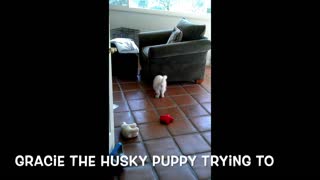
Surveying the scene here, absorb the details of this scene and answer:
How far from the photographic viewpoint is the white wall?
5.02m

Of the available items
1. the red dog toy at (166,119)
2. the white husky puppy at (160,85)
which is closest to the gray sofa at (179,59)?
the white husky puppy at (160,85)

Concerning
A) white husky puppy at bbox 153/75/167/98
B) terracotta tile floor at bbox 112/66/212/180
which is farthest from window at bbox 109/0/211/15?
white husky puppy at bbox 153/75/167/98

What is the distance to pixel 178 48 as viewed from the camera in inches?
150

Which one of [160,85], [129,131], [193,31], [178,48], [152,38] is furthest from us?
[152,38]

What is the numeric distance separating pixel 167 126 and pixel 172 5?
2.78m

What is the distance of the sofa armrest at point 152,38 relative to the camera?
4.34 metres

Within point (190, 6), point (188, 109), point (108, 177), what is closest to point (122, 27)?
point (190, 6)

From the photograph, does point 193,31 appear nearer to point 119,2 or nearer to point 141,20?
point 141,20

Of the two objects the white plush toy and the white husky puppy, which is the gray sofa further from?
the white plush toy

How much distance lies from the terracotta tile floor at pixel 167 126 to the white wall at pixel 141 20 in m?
1.31

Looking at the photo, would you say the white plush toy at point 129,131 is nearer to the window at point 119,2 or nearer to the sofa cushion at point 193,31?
the sofa cushion at point 193,31

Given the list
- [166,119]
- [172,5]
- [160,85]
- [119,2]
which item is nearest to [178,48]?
[160,85]
